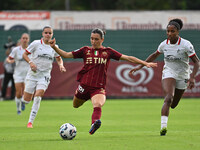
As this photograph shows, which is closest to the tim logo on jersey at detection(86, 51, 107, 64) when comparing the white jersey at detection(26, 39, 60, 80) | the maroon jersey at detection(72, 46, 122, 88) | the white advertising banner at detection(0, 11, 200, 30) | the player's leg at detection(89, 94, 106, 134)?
the maroon jersey at detection(72, 46, 122, 88)

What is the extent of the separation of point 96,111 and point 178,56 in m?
2.26

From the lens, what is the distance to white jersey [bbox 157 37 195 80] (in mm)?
11195

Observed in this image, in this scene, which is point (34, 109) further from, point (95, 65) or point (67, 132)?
point (67, 132)

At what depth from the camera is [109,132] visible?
11648mm

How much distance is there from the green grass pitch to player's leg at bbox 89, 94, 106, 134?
0.86ft

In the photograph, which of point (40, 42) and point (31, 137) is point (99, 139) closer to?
point (31, 137)

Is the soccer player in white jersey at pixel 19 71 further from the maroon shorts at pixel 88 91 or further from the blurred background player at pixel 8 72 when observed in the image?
the maroon shorts at pixel 88 91

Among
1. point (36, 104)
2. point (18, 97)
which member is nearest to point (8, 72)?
point (18, 97)

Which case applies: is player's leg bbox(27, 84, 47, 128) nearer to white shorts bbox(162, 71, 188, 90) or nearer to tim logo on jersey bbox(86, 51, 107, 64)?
tim logo on jersey bbox(86, 51, 107, 64)

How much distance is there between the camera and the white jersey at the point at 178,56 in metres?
11.2

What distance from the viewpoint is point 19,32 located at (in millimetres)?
25562

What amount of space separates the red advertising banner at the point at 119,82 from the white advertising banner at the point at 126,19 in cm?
980

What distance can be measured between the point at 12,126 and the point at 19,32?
508 inches

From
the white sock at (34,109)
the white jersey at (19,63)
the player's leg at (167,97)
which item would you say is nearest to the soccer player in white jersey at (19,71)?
the white jersey at (19,63)
